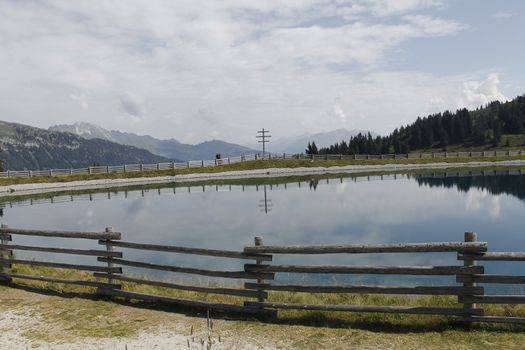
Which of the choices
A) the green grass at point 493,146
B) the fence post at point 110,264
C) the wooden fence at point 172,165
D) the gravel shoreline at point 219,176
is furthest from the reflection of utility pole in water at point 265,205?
the green grass at point 493,146

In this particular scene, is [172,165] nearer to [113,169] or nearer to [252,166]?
[113,169]

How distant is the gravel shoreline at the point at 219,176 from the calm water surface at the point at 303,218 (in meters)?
16.6

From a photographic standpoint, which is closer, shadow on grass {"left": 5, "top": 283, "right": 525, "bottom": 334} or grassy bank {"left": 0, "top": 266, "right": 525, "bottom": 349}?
grassy bank {"left": 0, "top": 266, "right": 525, "bottom": 349}

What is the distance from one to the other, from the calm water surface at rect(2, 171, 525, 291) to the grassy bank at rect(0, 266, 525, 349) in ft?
19.6

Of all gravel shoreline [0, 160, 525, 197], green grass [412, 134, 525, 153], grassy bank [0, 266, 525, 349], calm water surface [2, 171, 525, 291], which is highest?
green grass [412, 134, 525, 153]

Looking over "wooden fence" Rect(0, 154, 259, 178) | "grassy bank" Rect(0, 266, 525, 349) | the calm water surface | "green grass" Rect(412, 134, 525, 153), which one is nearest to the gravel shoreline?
"wooden fence" Rect(0, 154, 259, 178)

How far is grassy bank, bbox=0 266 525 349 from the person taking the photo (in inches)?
392

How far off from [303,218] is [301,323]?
86.1 ft

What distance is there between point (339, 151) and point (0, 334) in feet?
542

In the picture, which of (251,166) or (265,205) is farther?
(251,166)

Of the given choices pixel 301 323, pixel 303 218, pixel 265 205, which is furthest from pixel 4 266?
pixel 265 205

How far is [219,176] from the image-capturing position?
292 ft

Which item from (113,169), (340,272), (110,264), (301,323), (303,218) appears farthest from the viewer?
(113,169)

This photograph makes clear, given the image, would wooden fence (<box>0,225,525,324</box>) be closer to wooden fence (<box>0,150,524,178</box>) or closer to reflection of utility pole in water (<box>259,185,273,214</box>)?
reflection of utility pole in water (<box>259,185,273,214</box>)
